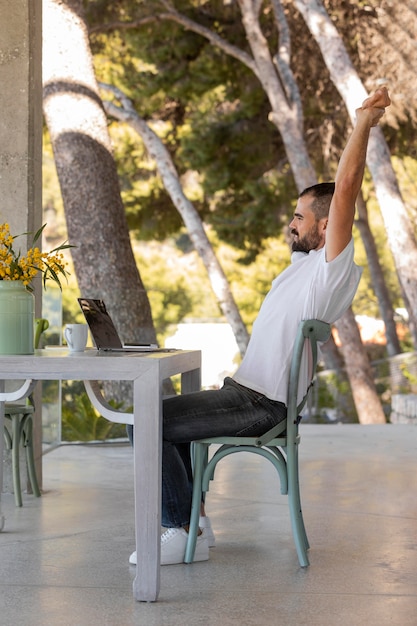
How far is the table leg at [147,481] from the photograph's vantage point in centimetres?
304

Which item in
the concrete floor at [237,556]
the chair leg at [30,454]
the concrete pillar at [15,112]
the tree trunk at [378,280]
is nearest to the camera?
the concrete floor at [237,556]

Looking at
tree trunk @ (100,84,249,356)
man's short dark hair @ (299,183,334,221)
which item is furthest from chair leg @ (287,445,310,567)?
tree trunk @ (100,84,249,356)

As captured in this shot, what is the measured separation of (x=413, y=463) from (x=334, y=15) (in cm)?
779

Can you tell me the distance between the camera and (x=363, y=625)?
9.26ft

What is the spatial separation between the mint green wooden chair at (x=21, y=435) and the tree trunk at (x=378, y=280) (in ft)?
33.9

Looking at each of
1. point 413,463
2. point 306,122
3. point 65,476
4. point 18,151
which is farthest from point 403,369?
point 18,151

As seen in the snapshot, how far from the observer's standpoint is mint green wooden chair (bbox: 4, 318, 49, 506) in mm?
4531

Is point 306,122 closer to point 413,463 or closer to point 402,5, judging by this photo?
point 402,5

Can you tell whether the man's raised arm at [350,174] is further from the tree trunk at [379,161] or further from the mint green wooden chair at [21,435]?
the tree trunk at [379,161]

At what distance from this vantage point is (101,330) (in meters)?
3.49

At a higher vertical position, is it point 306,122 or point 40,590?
point 306,122

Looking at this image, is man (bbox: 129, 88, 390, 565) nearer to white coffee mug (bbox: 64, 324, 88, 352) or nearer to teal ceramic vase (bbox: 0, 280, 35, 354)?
white coffee mug (bbox: 64, 324, 88, 352)

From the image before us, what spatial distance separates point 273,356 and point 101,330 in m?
0.55

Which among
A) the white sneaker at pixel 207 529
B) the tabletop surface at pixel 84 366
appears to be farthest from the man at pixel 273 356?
the tabletop surface at pixel 84 366
